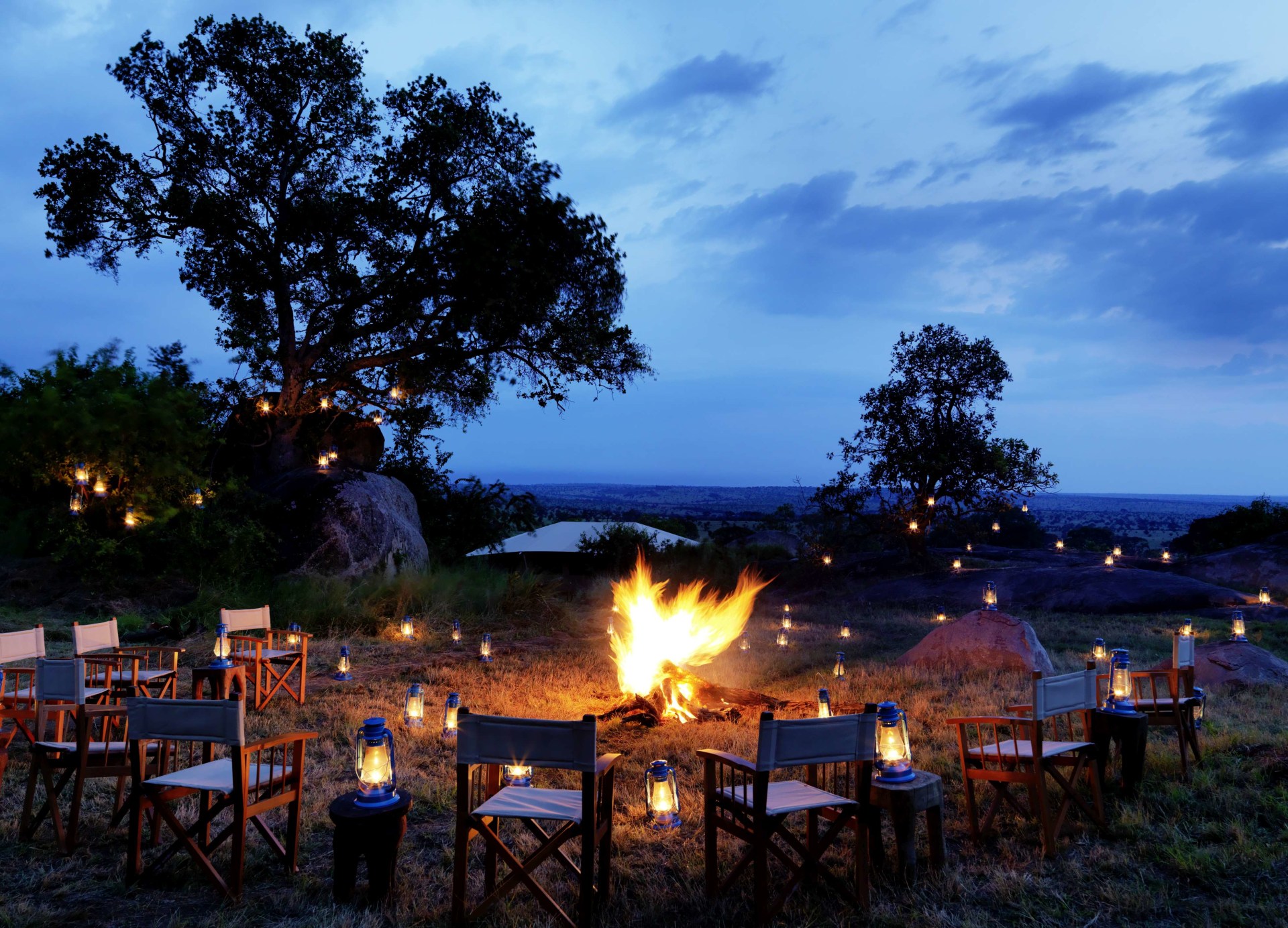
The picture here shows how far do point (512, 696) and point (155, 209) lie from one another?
15115 mm

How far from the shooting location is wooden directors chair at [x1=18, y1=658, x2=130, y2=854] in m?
4.69

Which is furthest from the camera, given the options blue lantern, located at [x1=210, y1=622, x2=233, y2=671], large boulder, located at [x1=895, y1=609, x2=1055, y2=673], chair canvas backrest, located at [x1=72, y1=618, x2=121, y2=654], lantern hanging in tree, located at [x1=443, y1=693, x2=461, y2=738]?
large boulder, located at [x1=895, y1=609, x2=1055, y2=673]

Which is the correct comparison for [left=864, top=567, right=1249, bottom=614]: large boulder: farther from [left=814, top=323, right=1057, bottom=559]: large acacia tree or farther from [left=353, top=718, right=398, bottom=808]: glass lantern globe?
[left=353, top=718, right=398, bottom=808]: glass lantern globe

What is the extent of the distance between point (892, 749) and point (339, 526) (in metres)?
14.1

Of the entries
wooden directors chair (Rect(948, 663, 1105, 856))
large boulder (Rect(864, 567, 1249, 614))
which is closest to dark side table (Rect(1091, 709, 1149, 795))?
wooden directors chair (Rect(948, 663, 1105, 856))

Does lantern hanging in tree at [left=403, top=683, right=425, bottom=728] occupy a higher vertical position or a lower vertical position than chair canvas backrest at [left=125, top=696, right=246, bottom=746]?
lower

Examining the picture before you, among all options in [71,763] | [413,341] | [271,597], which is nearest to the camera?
[71,763]

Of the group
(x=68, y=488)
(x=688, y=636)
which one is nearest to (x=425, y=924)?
(x=688, y=636)

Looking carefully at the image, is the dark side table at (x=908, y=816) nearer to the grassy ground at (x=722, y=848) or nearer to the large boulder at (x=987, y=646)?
the grassy ground at (x=722, y=848)

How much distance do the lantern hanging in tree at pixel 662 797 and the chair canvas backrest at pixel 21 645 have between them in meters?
4.90

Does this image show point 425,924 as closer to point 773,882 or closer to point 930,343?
point 773,882

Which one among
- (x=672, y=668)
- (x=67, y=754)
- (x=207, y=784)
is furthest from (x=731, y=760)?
(x=672, y=668)

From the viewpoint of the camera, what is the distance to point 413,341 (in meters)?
19.5

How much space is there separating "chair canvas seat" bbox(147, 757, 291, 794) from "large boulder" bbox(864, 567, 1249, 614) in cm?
1570
